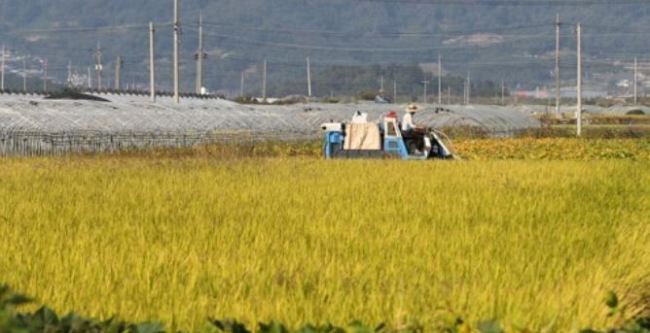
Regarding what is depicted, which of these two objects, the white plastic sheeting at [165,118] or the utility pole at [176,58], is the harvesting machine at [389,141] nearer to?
the white plastic sheeting at [165,118]

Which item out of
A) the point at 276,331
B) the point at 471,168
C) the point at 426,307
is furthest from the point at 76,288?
the point at 471,168

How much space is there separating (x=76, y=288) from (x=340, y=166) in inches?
447

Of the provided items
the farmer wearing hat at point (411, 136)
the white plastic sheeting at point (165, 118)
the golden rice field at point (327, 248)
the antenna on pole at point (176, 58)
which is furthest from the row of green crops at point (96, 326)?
the antenna on pole at point (176, 58)

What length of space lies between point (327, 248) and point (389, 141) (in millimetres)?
14416

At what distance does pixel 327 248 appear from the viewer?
720 centimetres

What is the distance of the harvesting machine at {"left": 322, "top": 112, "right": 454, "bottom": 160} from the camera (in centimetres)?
2127

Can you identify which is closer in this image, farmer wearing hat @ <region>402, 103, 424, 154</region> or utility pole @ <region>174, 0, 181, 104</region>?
farmer wearing hat @ <region>402, 103, 424, 154</region>

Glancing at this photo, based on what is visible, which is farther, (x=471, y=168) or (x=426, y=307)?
(x=471, y=168)

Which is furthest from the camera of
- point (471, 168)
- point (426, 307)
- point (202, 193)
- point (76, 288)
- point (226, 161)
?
point (226, 161)

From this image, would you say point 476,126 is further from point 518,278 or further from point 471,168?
point 518,278

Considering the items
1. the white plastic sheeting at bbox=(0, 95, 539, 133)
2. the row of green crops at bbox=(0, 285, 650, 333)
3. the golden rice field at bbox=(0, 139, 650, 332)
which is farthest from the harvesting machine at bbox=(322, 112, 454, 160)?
the row of green crops at bbox=(0, 285, 650, 333)

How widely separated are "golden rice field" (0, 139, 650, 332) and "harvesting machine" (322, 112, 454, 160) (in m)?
7.46

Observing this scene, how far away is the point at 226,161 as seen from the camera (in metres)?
18.7

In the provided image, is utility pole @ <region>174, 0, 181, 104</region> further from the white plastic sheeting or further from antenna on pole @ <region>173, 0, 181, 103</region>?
the white plastic sheeting
